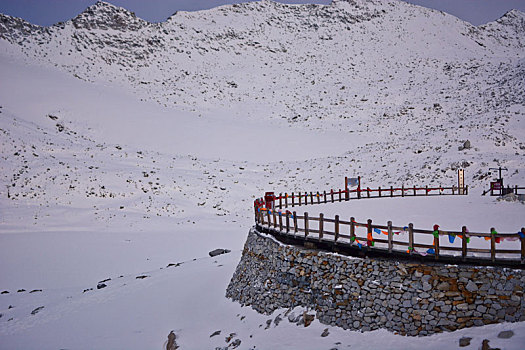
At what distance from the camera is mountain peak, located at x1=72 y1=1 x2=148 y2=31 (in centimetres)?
7906

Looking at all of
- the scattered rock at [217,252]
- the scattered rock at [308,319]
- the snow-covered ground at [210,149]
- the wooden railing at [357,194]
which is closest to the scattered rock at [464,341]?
the snow-covered ground at [210,149]

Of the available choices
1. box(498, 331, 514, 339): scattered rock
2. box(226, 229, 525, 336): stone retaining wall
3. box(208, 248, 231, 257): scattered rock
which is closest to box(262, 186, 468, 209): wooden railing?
box(208, 248, 231, 257): scattered rock

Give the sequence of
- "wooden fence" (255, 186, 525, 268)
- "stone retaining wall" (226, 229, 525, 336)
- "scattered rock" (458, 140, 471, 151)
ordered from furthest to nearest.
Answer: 1. "scattered rock" (458, 140, 471, 151)
2. "wooden fence" (255, 186, 525, 268)
3. "stone retaining wall" (226, 229, 525, 336)

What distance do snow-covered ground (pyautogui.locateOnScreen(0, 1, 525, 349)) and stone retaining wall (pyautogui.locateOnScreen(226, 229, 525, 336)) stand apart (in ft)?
1.42

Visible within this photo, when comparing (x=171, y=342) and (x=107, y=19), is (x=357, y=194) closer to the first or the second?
(x=171, y=342)

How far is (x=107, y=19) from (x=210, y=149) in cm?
5258

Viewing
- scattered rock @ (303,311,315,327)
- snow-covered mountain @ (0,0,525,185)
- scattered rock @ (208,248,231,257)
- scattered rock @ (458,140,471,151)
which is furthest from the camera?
snow-covered mountain @ (0,0,525,185)

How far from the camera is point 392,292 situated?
10086mm

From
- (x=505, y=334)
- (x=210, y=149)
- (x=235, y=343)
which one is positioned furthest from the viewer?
(x=210, y=149)

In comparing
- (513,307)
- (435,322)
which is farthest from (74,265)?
(513,307)

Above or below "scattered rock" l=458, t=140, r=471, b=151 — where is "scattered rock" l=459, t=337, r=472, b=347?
below

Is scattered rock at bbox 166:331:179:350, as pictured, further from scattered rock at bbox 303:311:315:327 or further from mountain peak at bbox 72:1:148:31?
mountain peak at bbox 72:1:148:31

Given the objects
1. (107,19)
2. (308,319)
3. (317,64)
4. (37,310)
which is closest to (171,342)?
(308,319)

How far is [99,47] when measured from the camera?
73.2 metres
